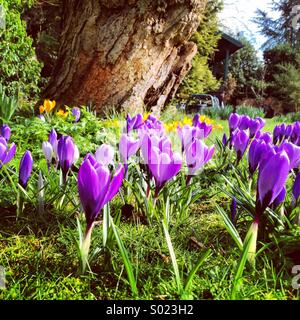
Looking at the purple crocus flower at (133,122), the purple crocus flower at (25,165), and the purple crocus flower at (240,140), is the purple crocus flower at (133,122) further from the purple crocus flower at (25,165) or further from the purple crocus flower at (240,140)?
the purple crocus flower at (25,165)

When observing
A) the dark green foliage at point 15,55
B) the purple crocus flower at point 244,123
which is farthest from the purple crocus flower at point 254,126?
the dark green foliage at point 15,55

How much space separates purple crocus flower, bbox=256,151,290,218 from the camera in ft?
2.84

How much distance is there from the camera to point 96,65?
12.3ft

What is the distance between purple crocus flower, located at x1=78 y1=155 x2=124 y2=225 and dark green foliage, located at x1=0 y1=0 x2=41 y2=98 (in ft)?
18.4

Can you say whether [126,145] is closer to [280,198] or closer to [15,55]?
[280,198]

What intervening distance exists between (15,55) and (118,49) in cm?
364

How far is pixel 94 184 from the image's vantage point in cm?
81

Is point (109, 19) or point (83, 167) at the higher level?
point (109, 19)

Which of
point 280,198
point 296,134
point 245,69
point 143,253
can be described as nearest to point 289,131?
point 296,134

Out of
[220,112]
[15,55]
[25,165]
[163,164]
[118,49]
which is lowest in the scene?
[25,165]

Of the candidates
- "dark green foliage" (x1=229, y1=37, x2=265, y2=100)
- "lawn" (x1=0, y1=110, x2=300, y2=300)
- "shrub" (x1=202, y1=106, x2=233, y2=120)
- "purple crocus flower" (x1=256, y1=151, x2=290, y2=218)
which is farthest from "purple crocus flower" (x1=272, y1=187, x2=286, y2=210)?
"dark green foliage" (x1=229, y1=37, x2=265, y2=100)

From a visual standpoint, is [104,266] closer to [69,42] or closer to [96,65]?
[96,65]
